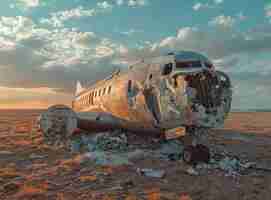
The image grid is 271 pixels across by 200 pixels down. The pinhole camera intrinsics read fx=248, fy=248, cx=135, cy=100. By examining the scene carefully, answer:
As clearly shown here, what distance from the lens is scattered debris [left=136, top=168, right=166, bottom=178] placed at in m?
9.06

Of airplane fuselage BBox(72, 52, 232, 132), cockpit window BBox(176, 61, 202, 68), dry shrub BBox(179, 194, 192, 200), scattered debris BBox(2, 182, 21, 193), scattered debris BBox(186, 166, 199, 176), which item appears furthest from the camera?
cockpit window BBox(176, 61, 202, 68)

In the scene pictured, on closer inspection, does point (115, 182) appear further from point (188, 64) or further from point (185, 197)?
point (188, 64)

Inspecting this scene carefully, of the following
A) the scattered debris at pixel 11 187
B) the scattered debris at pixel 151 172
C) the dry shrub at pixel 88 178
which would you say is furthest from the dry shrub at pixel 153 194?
the scattered debris at pixel 11 187

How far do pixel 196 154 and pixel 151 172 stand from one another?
7.19 feet

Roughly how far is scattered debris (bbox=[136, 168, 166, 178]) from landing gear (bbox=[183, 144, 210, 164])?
154cm

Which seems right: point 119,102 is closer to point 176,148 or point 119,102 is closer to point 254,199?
point 176,148

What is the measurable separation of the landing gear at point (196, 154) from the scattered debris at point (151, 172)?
1.54 meters

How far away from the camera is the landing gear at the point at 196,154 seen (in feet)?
33.7

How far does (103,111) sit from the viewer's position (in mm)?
15477

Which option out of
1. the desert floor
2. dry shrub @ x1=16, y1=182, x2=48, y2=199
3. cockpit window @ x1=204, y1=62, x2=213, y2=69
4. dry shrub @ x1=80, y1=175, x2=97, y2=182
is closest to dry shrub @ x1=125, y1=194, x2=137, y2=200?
the desert floor

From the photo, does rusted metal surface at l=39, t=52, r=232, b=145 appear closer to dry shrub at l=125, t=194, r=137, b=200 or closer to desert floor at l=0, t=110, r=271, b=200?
desert floor at l=0, t=110, r=271, b=200

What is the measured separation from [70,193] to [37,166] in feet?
12.8

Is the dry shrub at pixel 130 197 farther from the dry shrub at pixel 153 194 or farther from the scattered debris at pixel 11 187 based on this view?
the scattered debris at pixel 11 187

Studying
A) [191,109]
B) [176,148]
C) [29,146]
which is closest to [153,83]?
[191,109]
